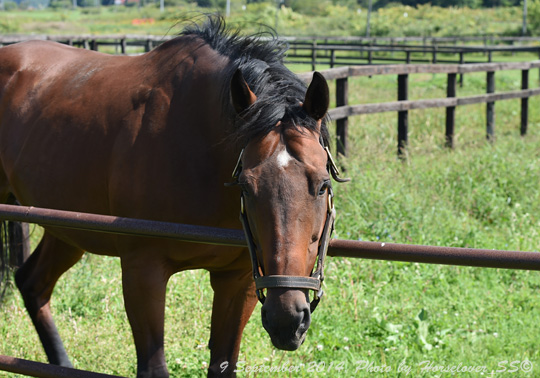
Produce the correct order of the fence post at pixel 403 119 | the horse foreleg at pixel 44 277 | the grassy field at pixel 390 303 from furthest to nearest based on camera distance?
the fence post at pixel 403 119 < the horse foreleg at pixel 44 277 < the grassy field at pixel 390 303

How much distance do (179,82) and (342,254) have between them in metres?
1.24

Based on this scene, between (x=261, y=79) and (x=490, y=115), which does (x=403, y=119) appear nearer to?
(x=490, y=115)

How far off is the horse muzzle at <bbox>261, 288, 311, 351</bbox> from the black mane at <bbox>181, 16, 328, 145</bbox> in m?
0.62

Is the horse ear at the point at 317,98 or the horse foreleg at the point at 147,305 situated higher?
the horse ear at the point at 317,98

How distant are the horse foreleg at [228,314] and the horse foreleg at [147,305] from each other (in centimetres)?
34

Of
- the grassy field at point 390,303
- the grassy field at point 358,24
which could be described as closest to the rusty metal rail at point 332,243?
the grassy field at point 390,303

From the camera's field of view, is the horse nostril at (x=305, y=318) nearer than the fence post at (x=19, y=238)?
Yes

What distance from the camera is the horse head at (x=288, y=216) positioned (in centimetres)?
212

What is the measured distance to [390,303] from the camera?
4.48 metres

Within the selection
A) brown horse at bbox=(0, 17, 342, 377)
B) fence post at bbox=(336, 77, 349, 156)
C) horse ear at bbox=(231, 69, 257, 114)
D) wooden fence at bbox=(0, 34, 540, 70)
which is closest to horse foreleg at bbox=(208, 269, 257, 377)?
brown horse at bbox=(0, 17, 342, 377)

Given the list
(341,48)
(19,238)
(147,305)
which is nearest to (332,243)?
(147,305)

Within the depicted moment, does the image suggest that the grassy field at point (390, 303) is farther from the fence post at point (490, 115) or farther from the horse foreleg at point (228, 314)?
the fence post at point (490, 115)

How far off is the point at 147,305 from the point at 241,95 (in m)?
1.06

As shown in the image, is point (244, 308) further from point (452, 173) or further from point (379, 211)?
point (452, 173)
